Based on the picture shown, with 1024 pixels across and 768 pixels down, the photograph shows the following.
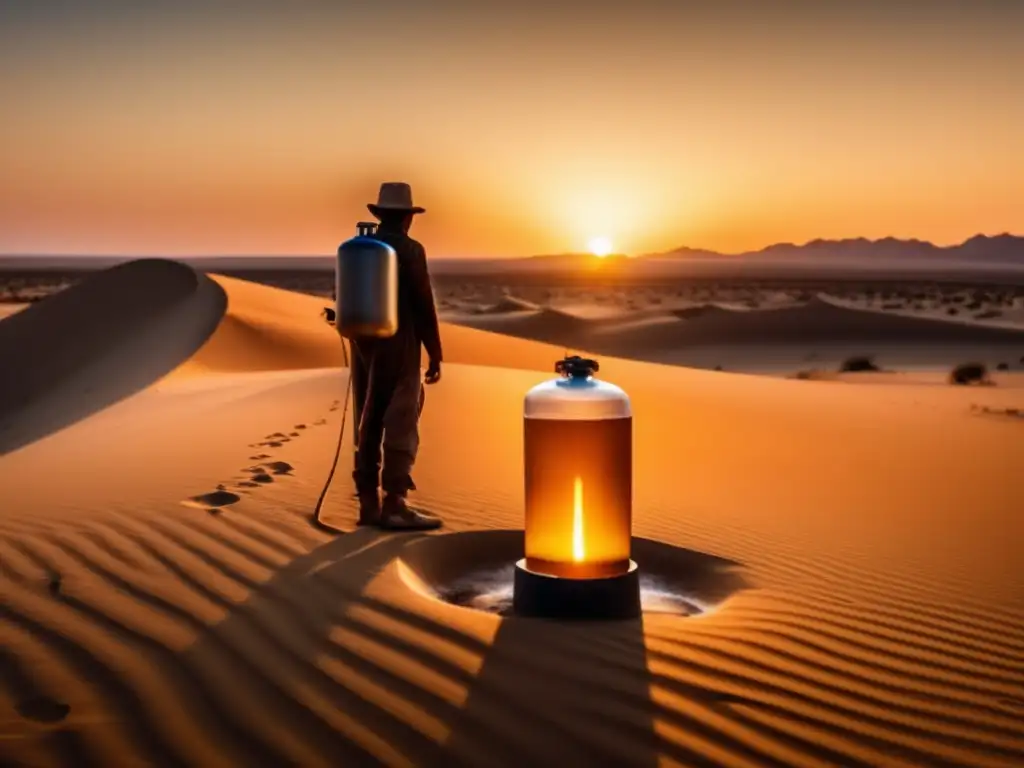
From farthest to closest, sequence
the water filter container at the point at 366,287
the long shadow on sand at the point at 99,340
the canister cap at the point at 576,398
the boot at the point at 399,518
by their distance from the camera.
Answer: the long shadow on sand at the point at 99,340 < the boot at the point at 399,518 < the water filter container at the point at 366,287 < the canister cap at the point at 576,398

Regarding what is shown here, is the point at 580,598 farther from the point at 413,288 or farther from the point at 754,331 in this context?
the point at 754,331

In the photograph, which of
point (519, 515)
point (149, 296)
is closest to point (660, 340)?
A: point (149, 296)

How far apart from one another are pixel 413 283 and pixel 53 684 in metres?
3.01

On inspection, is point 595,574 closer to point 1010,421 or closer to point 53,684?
point 53,684

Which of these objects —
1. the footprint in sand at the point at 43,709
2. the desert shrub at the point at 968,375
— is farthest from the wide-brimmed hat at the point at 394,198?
the desert shrub at the point at 968,375

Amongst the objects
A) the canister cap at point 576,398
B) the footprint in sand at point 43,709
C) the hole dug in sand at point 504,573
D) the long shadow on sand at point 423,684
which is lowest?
the hole dug in sand at point 504,573

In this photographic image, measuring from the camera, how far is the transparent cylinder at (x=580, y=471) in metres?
5.00

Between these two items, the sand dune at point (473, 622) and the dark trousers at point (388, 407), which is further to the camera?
the dark trousers at point (388, 407)

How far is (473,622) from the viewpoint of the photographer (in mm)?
4574

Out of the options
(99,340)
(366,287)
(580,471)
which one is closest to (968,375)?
(99,340)

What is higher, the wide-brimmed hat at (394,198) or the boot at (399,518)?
the wide-brimmed hat at (394,198)

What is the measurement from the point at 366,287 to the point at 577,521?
5.60 feet

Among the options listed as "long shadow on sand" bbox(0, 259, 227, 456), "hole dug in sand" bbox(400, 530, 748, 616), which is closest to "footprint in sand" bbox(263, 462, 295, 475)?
"hole dug in sand" bbox(400, 530, 748, 616)

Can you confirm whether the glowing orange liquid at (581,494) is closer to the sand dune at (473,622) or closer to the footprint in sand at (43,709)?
the sand dune at (473,622)
